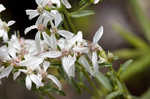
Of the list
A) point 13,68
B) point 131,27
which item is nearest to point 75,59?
point 13,68

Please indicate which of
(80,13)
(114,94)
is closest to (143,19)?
(114,94)

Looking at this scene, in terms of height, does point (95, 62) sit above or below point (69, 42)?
below

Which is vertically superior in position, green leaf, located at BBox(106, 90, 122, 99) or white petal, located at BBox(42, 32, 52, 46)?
white petal, located at BBox(42, 32, 52, 46)

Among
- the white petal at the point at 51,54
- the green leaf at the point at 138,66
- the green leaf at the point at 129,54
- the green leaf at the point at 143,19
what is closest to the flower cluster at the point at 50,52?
the white petal at the point at 51,54

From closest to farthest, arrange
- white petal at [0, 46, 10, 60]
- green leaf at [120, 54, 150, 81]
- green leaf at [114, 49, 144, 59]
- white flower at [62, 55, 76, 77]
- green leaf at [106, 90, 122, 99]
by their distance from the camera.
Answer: white flower at [62, 55, 76, 77], white petal at [0, 46, 10, 60], green leaf at [106, 90, 122, 99], green leaf at [120, 54, 150, 81], green leaf at [114, 49, 144, 59]

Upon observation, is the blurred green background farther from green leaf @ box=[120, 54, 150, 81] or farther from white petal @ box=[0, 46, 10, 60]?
white petal @ box=[0, 46, 10, 60]

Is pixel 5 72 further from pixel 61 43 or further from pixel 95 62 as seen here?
pixel 95 62

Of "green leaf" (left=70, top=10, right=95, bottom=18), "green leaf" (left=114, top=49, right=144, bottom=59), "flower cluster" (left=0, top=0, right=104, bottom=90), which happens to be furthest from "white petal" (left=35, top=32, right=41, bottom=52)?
"green leaf" (left=114, top=49, right=144, bottom=59)
